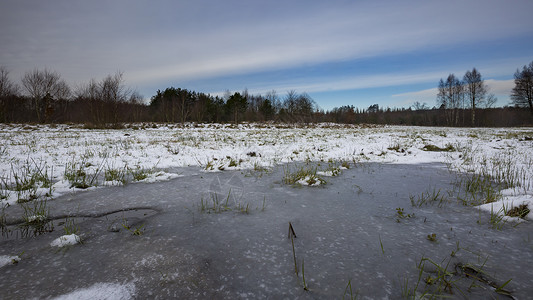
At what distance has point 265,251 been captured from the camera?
1.67 m

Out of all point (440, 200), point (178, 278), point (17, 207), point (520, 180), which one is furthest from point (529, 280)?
point (17, 207)

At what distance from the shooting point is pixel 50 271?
Result: 139 centimetres

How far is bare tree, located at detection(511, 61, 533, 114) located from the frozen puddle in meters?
43.5

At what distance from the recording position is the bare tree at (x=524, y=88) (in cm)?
2986

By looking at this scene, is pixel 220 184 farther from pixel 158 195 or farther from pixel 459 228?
pixel 459 228

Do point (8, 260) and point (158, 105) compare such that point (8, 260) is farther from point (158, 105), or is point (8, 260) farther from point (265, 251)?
point (158, 105)

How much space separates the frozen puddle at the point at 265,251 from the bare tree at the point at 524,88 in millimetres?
43466

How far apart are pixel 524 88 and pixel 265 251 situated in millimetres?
45867

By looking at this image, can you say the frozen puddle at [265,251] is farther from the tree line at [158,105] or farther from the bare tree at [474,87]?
the bare tree at [474,87]

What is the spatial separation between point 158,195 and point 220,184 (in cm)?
94

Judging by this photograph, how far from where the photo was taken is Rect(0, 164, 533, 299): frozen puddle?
126 cm

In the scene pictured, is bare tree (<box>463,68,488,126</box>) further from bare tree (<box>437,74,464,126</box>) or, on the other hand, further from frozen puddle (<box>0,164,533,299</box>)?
frozen puddle (<box>0,164,533,299</box>)

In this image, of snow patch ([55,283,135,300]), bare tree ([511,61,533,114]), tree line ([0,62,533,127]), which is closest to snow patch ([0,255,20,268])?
snow patch ([55,283,135,300])

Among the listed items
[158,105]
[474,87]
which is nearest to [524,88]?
[474,87]
